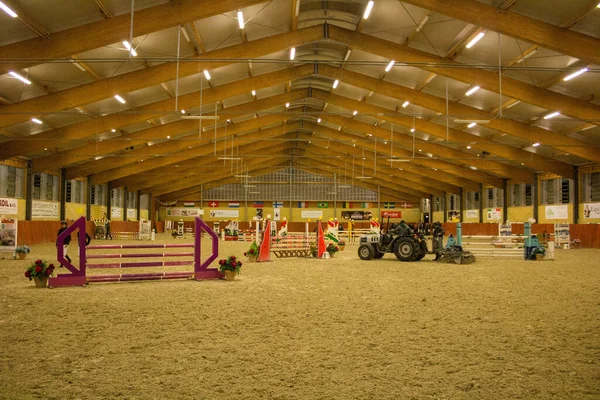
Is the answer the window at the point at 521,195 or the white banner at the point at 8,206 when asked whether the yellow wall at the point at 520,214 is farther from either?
the white banner at the point at 8,206

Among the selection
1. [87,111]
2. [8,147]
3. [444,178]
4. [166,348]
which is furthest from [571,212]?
[8,147]

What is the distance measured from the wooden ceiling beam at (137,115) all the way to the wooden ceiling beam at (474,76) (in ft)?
14.4

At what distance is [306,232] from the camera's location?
20000 mm

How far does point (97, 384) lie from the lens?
3.87 metres

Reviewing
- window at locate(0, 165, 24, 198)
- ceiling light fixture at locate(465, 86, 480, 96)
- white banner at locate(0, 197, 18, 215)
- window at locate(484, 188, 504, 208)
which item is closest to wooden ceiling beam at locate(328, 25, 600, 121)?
ceiling light fixture at locate(465, 86, 480, 96)

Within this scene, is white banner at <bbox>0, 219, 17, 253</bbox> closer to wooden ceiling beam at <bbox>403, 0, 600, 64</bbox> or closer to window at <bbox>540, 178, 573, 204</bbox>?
wooden ceiling beam at <bbox>403, 0, 600, 64</bbox>

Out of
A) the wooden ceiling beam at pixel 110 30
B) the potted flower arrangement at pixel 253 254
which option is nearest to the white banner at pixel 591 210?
the potted flower arrangement at pixel 253 254

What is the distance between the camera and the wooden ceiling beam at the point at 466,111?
1972 cm

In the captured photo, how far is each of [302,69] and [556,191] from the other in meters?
19.6

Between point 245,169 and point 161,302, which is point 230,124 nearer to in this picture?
point 245,169

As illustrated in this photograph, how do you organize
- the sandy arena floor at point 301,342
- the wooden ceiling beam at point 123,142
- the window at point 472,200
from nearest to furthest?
the sandy arena floor at point 301,342
the wooden ceiling beam at point 123,142
the window at point 472,200

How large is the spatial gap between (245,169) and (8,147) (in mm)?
24123

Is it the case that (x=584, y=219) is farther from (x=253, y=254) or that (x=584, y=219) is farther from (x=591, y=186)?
(x=253, y=254)

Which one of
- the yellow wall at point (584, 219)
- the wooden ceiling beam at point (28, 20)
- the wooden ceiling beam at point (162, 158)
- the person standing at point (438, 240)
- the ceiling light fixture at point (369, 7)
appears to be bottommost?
the person standing at point (438, 240)
